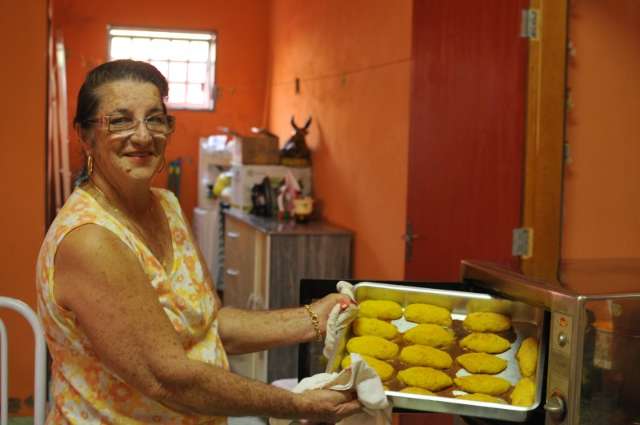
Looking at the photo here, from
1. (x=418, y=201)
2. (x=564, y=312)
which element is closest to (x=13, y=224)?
(x=418, y=201)

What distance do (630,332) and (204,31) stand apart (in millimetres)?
6189

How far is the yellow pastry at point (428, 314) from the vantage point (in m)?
1.62

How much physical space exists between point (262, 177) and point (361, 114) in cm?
118

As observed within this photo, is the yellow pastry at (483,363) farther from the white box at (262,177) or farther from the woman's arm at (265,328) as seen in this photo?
Answer: the white box at (262,177)

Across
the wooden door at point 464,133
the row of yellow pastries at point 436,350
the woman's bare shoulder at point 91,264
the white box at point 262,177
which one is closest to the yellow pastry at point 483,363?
the row of yellow pastries at point 436,350

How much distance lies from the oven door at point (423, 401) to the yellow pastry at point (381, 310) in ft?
0.15

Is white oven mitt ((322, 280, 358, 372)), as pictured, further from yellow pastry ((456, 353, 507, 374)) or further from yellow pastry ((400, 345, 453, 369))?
yellow pastry ((456, 353, 507, 374))

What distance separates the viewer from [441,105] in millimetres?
3299

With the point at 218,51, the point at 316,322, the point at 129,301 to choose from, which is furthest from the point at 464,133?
the point at 218,51

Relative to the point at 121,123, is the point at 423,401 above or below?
below

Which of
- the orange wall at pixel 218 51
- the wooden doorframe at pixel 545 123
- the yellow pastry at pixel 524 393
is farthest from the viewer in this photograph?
the orange wall at pixel 218 51

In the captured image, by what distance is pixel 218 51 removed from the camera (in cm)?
711

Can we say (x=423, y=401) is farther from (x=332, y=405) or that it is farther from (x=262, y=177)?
(x=262, y=177)

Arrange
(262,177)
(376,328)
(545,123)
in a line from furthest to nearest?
(262,177)
(545,123)
(376,328)
